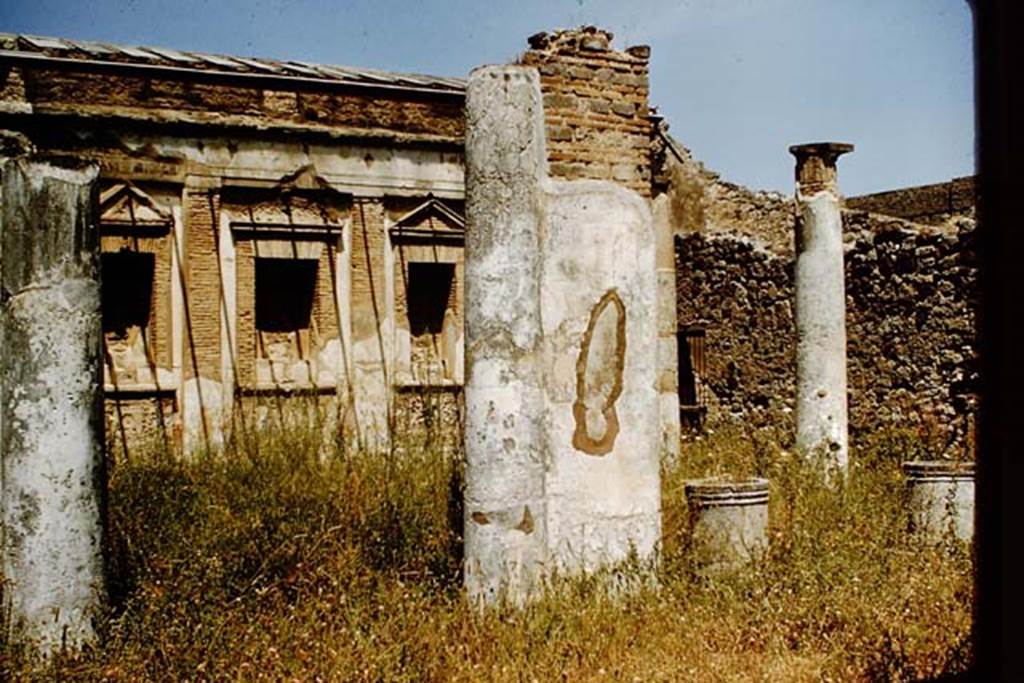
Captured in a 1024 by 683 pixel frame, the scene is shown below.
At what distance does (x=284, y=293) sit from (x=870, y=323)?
7373 millimetres

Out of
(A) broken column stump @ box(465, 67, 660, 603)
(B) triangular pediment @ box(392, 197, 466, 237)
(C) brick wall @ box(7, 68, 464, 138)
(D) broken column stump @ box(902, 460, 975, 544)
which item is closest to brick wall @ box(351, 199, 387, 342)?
(B) triangular pediment @ box(392, 197, 466, 237)

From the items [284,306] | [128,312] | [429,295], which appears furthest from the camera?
[429,295]

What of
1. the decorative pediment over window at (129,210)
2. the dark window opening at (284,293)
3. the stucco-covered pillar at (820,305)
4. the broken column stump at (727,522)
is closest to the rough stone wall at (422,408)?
the dark window opening at (284,293)

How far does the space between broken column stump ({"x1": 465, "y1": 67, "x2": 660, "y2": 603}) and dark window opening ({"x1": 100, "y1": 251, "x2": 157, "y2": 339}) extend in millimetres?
7928

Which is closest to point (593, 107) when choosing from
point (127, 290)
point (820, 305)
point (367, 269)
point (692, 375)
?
point (820, 305)

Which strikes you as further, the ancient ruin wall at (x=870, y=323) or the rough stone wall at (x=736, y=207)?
the rough stone wall at (x=736, y=207)

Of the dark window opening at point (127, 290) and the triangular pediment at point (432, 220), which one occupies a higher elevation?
the triangular pediment at point (432, 220)

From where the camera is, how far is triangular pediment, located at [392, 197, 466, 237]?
13.9 meters

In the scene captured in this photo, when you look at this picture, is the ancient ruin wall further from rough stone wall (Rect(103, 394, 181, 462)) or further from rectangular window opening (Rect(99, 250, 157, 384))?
rectangular window opening (Rect(99, 250, 157, 384))

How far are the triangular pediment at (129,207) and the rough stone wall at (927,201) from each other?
17493 millimetres

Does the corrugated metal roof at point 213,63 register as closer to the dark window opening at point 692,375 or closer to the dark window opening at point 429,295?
the dark window opening at point 429,295

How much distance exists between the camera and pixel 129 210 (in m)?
12.3

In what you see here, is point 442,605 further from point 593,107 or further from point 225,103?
point 225,103

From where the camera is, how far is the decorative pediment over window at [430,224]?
45.5ft
